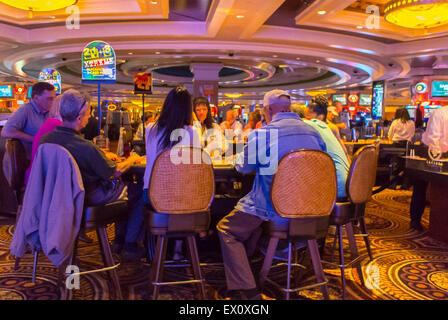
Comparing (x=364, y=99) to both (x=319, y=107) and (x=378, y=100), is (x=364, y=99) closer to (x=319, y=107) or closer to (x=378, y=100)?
(x=378, y=100)

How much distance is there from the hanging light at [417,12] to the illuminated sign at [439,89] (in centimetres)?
101

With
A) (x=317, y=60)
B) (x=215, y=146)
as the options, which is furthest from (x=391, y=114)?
(x=215, y=146)

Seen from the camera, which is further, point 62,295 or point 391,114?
point 391,114

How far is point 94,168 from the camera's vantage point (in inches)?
83.6

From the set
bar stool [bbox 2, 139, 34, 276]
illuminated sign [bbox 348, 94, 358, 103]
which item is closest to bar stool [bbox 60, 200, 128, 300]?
bar stool [bbox 2, 139, 34, 276]

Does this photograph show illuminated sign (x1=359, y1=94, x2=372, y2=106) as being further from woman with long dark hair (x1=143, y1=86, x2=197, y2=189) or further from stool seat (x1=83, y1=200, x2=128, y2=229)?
stool seat (x1=83, y1=200, x2=128, y2=229)

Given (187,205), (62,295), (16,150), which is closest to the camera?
(187,205)

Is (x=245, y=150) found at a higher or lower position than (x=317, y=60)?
lower

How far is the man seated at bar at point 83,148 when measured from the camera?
2096mm

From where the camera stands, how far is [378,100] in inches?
467

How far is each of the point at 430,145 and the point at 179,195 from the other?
336 centimetres

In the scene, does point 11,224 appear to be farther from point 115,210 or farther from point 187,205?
point 187,205

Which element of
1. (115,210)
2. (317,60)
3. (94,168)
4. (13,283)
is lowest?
(13,283)

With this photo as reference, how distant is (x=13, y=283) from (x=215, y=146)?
1.95 metres
